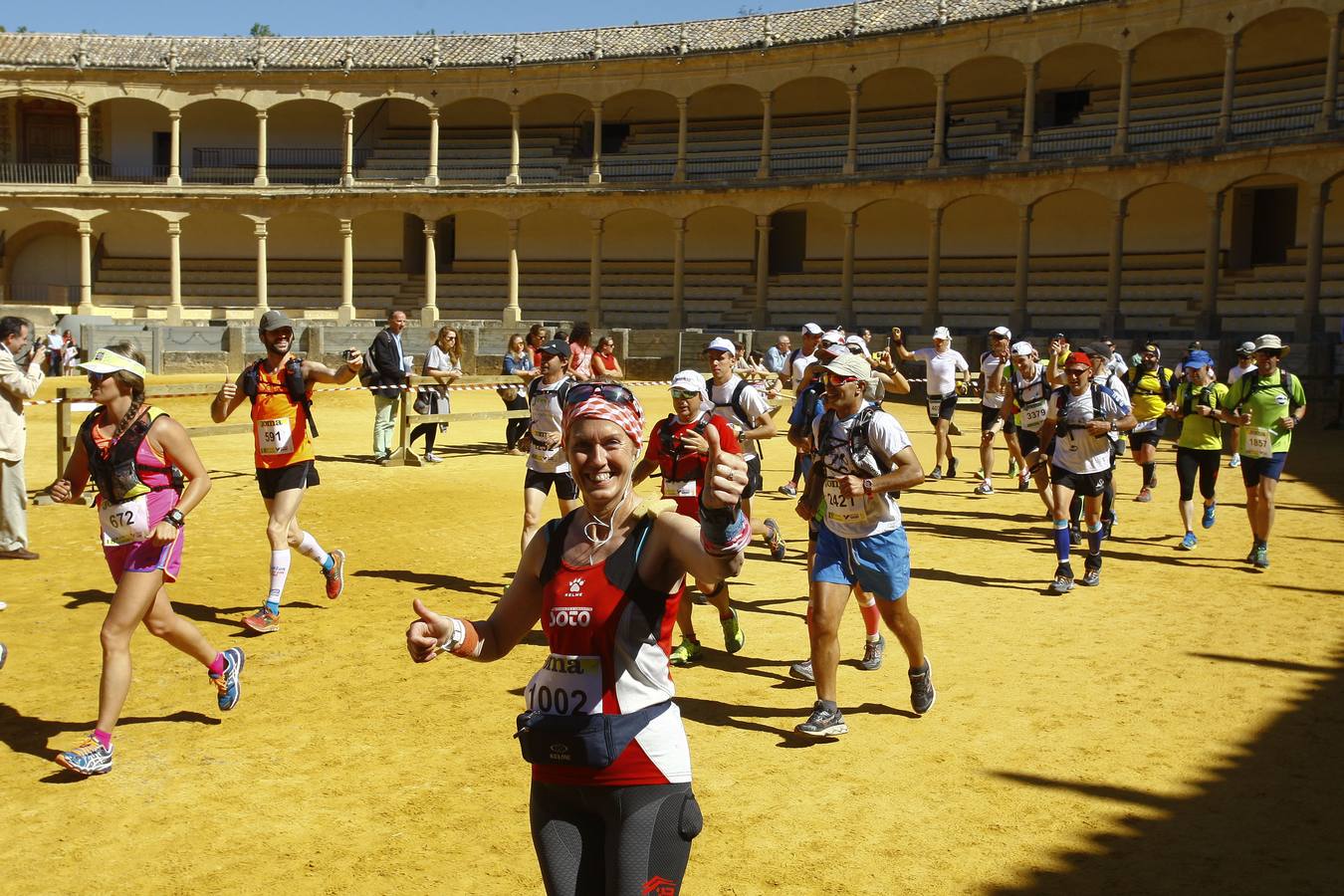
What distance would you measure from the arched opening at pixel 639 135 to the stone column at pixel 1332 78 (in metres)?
19.7

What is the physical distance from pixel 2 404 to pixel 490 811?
6.95m

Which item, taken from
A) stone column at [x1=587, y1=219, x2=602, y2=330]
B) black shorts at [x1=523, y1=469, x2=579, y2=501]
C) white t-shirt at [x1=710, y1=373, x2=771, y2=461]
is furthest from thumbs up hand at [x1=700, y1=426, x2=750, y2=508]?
stone column at [x1=587, y1=219, x2=602, y2=330]

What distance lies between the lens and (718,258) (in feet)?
140

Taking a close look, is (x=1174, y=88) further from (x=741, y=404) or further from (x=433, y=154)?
(x=741, y=404)

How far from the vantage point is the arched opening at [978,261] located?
35.1m

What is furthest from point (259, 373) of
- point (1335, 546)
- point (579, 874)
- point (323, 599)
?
point (1335, 546)

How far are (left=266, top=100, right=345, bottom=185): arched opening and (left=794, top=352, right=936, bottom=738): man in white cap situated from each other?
41338mm

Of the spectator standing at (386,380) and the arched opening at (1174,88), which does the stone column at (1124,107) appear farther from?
the spectator standing at (386,380)

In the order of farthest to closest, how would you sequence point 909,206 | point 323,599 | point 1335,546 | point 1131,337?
1. point 909,206
2. point 1131,337
3. point 1335,546
4. point 323,599

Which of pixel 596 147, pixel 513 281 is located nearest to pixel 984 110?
pixel 596 147

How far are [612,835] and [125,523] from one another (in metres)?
3.66

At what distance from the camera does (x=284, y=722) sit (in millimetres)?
6410

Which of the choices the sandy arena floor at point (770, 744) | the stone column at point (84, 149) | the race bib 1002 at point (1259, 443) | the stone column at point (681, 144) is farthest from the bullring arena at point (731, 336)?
the race bib 1002 at point (1259, 443)

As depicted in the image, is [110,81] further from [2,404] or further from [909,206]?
[2,404]
